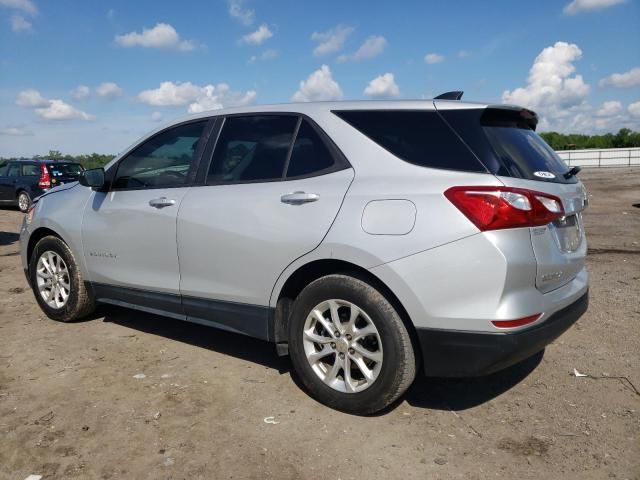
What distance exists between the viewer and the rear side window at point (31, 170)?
15945 millimetres

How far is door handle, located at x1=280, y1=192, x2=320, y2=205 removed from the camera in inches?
129

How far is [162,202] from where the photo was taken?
13.2 feet

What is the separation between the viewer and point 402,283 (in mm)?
2910

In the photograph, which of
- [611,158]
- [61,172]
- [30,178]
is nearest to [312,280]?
[61,172]

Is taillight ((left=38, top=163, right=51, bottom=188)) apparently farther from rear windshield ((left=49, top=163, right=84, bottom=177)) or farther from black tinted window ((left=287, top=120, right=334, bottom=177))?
black tinted window ((left=287, top=120, right=334, bottom=177))

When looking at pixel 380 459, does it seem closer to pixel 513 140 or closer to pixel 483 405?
pixel 483 405

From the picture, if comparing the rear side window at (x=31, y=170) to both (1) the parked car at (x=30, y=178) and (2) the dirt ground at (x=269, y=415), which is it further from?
(2) the dirt ground at (x=269, y=415)

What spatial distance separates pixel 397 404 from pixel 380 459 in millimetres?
621

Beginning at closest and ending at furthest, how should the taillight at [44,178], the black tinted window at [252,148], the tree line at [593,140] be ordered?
the black tinted window at [252,148], the taillight at [44,178], the tree line at [593,140]

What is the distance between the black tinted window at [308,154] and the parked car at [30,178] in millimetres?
13744

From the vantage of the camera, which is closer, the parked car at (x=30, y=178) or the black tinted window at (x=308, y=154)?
the black tinted window at (x=308, y=154)

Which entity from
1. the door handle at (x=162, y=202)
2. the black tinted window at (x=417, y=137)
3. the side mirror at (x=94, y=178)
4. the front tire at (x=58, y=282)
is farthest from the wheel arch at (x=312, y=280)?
the front tire at (x=58, y=282)

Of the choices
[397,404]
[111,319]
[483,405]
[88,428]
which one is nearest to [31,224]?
[111,319]

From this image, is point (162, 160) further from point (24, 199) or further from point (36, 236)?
point (24, 199)
